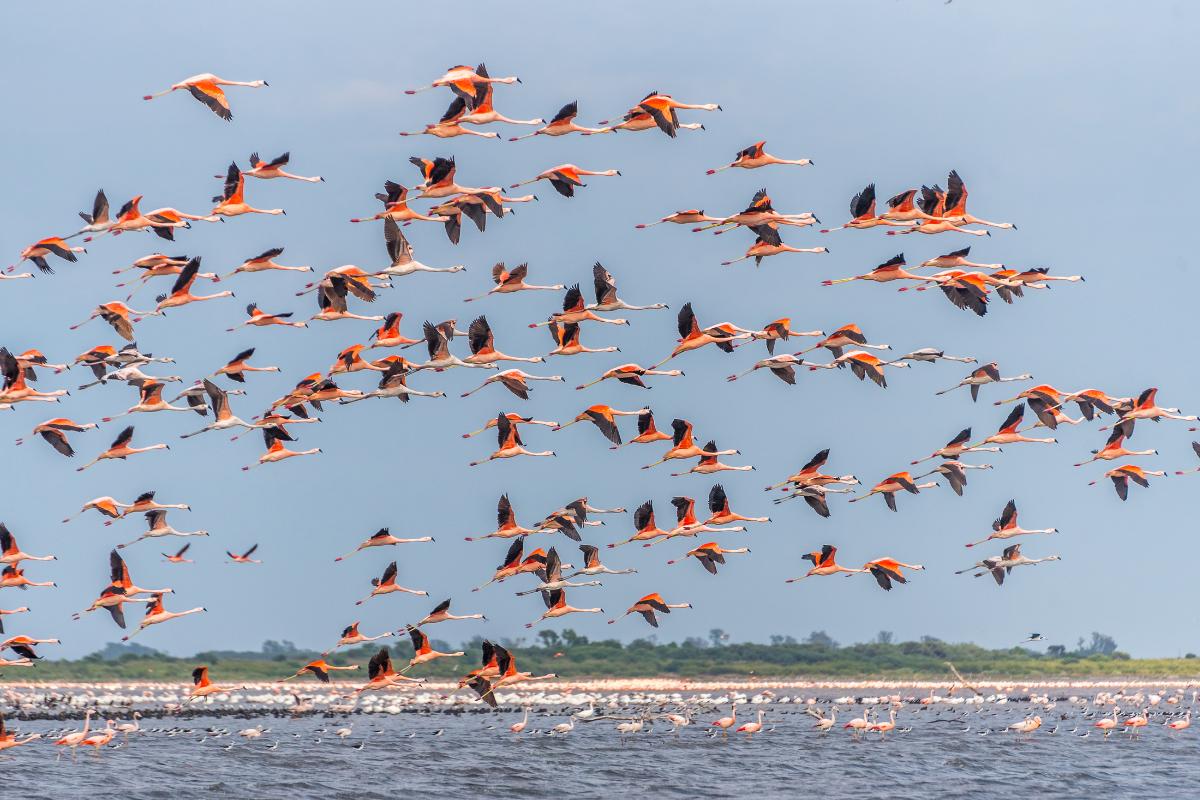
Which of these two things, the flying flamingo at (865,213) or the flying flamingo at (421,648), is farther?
the flying flamingo at (421,648)

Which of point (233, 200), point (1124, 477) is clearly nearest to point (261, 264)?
point (233, 200)

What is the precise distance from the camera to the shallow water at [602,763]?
37.1m

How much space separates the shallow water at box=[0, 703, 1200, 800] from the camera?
122 feet

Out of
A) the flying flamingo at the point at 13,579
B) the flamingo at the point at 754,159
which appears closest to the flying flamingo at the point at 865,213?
the flamingo at the point at 754,159

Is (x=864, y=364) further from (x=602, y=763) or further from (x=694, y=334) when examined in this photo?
(x=602, y=763)

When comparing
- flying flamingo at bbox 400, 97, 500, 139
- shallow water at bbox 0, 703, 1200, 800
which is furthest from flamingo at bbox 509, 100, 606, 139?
shallow water at bbox 0, 703, 1200, 800

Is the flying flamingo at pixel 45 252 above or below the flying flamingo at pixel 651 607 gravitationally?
above

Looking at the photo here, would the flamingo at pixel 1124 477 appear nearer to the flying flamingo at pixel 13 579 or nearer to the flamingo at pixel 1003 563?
the flamingo at pixel 1003 563

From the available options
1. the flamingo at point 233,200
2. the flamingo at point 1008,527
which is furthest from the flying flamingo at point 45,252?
the flamingo at point 1008,527

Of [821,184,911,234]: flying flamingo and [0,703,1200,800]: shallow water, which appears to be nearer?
[821,184,911,234]: flying flamingo

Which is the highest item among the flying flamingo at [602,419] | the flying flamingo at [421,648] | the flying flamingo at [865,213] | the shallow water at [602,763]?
the flying flamingo at [865,213]

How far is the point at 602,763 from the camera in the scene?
41875mm

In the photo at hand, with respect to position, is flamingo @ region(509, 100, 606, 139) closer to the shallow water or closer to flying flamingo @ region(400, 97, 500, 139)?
flying flamingo @ region(400, 97, 500, 139)

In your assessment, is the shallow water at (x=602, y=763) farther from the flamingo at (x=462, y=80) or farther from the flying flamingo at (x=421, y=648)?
the flamingo at (x=462, y=80)
